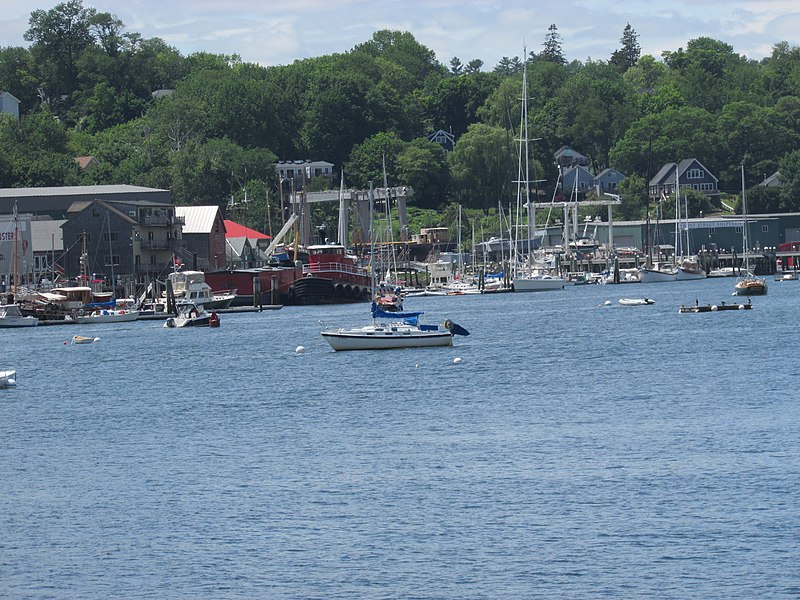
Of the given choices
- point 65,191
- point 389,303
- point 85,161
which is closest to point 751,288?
point 389,303

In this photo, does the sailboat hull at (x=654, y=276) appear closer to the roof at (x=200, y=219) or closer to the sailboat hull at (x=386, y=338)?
the roof at (x=200, y=219)

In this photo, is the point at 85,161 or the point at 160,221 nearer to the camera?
the point at 160,221

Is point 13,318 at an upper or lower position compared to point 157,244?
lower

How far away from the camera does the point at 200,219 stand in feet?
484

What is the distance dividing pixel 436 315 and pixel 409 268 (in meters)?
58.1

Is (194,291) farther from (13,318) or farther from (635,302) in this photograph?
(635,302)

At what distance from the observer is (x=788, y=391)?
187 ft

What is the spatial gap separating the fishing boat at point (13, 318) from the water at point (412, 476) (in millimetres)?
37605

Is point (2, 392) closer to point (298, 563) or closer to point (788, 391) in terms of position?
point (788, 391)

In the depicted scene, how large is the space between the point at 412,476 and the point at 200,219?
4254 inches

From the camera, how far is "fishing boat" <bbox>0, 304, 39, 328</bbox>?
11569cm

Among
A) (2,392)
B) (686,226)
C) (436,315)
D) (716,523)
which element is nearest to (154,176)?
(686,226)

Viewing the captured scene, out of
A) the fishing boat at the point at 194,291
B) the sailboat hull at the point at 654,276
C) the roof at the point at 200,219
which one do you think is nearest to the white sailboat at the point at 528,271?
the sailboat hull at the point at 654,276

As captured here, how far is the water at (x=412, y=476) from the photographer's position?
32.3m
